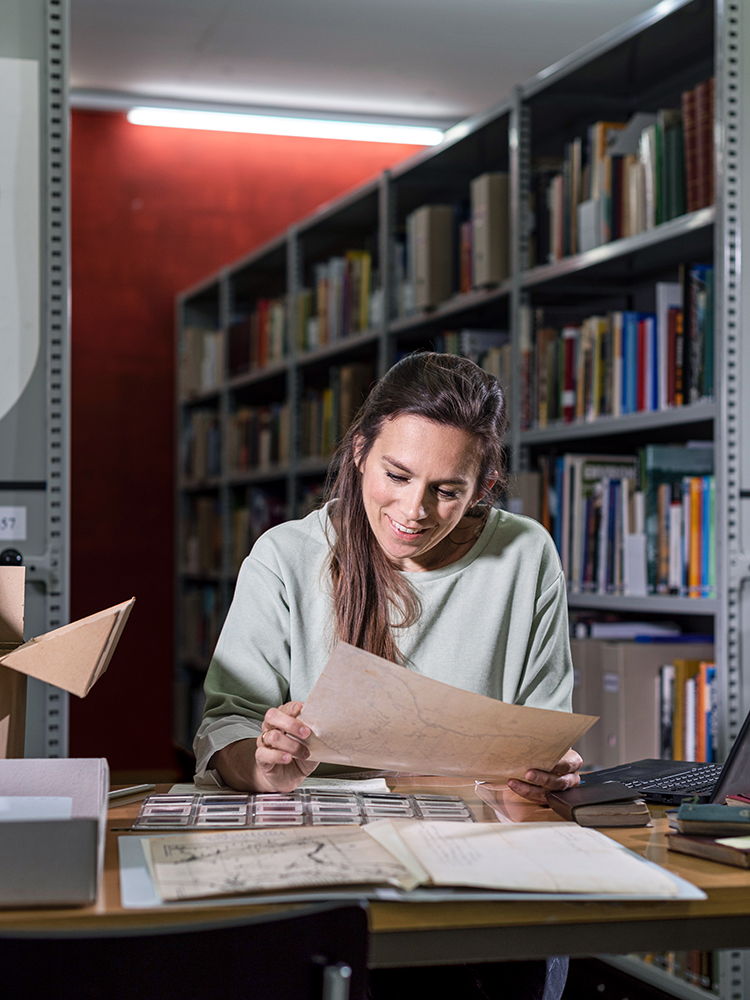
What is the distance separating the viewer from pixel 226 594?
15.9ft

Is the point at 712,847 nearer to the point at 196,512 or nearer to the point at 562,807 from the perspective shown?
the point at 562,807

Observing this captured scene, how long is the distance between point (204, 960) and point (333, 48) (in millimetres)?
4231

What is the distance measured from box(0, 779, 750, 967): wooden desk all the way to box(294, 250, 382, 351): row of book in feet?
10.3

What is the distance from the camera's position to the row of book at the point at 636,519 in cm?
244

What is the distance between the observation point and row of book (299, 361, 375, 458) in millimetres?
4008

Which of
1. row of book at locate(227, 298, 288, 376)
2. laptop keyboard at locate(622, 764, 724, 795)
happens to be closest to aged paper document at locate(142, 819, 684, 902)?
laptop keyboard at locate(622, 764, 724, 795)

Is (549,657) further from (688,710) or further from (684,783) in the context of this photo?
(688,710)

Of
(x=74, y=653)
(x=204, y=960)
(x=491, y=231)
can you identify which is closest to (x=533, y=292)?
(x=491, y=231)

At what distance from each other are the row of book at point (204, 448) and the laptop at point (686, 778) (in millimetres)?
4005

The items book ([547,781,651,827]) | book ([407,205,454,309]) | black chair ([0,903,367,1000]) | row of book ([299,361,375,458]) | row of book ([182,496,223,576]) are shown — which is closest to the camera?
black chair ([0,903,367,1000])

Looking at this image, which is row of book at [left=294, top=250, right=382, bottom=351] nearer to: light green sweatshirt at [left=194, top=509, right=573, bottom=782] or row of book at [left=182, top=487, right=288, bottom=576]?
row of book at [left=182, top=487, right=288, bottom=576]

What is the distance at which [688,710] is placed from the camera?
2471mm

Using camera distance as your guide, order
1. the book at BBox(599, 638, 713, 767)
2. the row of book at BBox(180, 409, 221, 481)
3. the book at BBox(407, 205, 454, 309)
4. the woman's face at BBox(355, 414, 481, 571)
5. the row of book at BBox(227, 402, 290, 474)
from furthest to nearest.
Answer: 1. the row of book at BBox(180, 409, 221, 481)
2. the row of book at BBox(227, 402, 290, 474)
3. the book at BBox(407, 205, 454, 309)
4. the book at BBox(599, 638, 713, 767)
5. the woman's face at BBox(355, 414, 481, 571)

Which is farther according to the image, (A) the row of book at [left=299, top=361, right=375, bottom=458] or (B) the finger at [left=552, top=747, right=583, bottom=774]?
(A) the row of book at [left=299, top=361, right=375, bottom=458]
